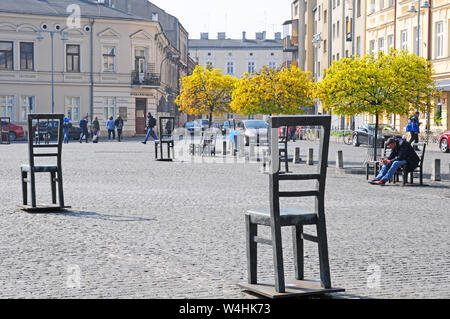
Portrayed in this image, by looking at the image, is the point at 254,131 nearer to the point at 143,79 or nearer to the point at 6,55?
the point at 143,79

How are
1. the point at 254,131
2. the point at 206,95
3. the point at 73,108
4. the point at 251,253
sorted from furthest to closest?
the point at 73,108 → the point at 206,95 → the point at 254,131 → the point at 251,253

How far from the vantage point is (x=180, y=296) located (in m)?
6.19

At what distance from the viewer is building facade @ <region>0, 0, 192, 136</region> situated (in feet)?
190

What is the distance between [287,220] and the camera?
616cm

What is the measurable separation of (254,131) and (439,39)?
35.3ft

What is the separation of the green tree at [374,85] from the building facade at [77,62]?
3568 centimetres

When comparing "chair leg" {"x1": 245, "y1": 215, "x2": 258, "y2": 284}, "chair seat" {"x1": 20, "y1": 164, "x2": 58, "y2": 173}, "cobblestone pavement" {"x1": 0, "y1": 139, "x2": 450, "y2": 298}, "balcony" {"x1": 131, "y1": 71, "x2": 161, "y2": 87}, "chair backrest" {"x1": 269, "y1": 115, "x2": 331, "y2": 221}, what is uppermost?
"balcony" {"x1": 131, "y1": 71, "x2": 161, "y2": 87}

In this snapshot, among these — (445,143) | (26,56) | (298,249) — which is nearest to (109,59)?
(26,56)

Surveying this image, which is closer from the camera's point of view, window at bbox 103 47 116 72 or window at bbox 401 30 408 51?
window at bbox 401 30 408 51

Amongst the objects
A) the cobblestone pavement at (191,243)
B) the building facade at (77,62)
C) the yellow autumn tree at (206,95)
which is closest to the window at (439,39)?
the yellow autumn tree at (206,95)

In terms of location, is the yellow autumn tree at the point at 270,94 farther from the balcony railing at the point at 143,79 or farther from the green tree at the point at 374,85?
the balcony railing at the point at 143,79

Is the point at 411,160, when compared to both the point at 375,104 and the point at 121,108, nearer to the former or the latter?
the point at 375,104

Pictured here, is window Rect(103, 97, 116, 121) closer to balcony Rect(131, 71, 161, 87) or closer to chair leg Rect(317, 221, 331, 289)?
balcony Rect(131, 71, 161, 87)

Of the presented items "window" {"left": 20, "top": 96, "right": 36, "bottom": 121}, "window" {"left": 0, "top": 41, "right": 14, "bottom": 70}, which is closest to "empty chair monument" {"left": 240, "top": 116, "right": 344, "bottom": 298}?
"window" {"left": 20, "top": 96, "right": 36, "bottom": 121}
